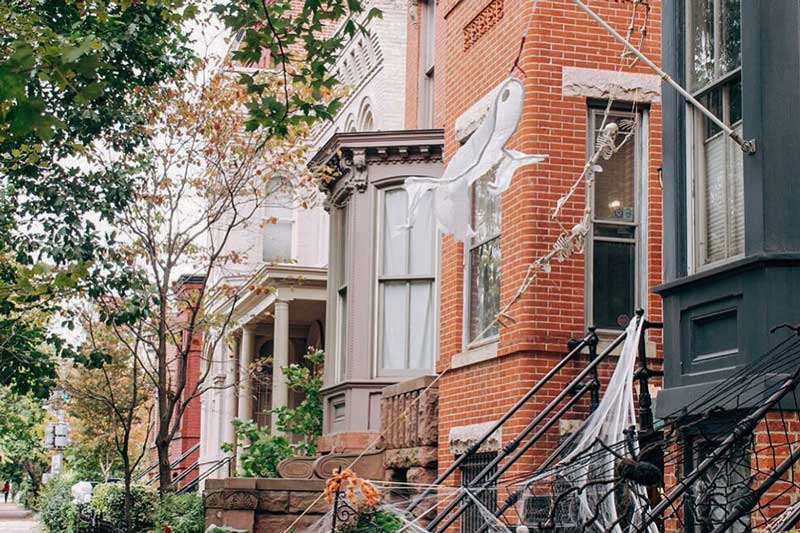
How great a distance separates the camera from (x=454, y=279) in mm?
14430

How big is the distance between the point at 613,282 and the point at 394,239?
6.89 m

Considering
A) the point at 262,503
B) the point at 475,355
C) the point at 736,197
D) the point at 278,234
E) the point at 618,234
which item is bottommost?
the point at 262,503

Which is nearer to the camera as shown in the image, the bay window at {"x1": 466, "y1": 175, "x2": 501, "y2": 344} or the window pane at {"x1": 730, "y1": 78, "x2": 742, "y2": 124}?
the window pane at {"x1": 730, "y1": 78, "x2": 742, "y2": 124}

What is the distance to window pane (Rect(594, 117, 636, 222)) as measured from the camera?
13.0 meters

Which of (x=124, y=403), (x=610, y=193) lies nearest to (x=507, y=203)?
(x=610, y=193)

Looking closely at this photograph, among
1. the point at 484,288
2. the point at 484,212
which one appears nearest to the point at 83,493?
the point at 484,288

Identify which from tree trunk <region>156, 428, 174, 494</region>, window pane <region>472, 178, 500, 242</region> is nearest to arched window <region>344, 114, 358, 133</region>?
tree trunk <region>156, 428, 174, 494</region>

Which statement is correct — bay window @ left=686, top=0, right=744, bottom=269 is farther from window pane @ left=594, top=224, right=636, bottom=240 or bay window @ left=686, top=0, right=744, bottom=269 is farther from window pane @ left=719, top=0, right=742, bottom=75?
window pane @ left=594, top=224, right=636, bottom=240

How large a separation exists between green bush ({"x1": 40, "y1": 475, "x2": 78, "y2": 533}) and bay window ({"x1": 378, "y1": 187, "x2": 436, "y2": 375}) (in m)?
8.91

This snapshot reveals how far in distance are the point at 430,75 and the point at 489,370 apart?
8.87 meters

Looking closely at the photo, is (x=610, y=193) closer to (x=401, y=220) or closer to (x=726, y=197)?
(x=726, y=197)

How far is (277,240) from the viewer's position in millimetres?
31109

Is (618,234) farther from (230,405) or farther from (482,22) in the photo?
(230,405)

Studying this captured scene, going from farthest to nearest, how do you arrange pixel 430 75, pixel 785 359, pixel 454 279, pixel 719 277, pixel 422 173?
pixel 430 75 → pixel 422 173 → pixel 454 279 → pixel 719 277 → pixel 785 359
